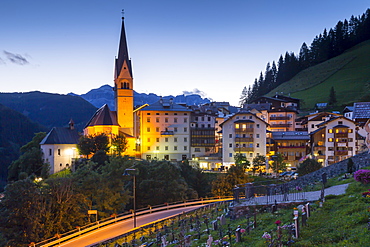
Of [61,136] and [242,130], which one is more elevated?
[242,130]

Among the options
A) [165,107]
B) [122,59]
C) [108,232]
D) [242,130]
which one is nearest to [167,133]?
Answer: [165,107]

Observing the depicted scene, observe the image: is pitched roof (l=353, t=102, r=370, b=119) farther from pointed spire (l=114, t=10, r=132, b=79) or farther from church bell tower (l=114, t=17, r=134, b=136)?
pointed spire (l=114, t=10, r=132, b=79)

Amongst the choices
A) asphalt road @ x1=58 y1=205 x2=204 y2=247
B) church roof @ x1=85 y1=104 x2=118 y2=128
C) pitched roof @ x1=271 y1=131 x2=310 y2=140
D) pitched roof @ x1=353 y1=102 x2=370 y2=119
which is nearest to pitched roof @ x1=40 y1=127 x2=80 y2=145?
church roof @ x1=85 y1=104 x2=118 y2=128

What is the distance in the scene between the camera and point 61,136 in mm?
79188

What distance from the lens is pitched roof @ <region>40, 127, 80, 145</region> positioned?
77.2 meters

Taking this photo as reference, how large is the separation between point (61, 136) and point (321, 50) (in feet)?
409

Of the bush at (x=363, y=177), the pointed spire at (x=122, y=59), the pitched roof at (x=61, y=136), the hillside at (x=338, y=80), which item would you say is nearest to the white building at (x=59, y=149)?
the pitched roof at (x=61, y=136)

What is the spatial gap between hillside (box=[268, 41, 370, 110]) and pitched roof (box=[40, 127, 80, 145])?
247 feet

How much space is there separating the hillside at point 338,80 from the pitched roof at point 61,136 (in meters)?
75.1

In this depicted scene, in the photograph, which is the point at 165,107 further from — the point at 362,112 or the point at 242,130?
the point at 362,112

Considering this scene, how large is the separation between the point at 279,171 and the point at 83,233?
161 ft

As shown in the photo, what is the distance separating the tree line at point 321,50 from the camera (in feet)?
500

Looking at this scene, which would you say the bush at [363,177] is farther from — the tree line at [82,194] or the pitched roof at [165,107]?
the pitched roof at [165,107]

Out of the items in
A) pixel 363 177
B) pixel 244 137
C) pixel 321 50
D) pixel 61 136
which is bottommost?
pixel 363 177
